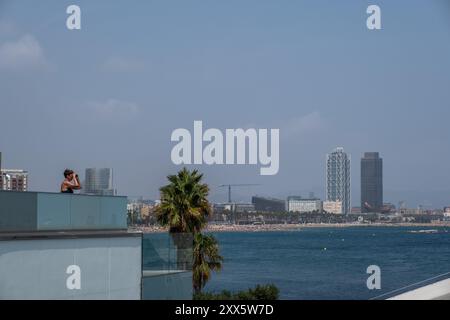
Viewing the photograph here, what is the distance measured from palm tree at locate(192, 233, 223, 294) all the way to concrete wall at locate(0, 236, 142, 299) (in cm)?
2081

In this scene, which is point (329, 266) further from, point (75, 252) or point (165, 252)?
point (75, 252)

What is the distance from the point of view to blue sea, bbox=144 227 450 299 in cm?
9844

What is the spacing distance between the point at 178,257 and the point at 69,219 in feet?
16.9

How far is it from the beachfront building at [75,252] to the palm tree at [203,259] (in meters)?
19.1

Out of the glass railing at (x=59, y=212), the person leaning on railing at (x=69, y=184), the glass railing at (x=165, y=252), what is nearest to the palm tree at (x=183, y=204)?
the glass railing at (x=165, y=252)

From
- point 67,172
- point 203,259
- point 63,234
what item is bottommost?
point 203,259

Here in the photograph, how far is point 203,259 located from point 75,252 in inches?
967

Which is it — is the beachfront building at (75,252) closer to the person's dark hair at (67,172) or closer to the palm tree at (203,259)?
the person's dark hair at (67,172)

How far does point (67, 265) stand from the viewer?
15602 millimetres

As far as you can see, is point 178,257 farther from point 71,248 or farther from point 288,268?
point 288,268

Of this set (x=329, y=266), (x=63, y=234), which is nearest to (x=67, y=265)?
(x=63, y=234)

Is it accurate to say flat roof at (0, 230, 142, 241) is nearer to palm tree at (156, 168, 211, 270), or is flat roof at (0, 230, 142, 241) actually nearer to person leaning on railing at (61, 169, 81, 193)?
person leaning on railing at (61, 169, 81, 193)

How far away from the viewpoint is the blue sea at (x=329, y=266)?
98438 mm
